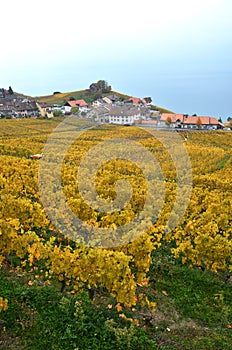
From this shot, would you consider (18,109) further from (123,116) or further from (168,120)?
(168,120)

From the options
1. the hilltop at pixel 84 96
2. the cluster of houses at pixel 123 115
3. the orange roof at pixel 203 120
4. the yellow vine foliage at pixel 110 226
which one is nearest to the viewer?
the yellow vine foliage at pixel 110 226

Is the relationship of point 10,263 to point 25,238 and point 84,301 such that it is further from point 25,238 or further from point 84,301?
point 84,301

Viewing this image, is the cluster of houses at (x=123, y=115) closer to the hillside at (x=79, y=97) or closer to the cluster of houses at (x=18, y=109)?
the cluster of houses at (x=18, y=109)

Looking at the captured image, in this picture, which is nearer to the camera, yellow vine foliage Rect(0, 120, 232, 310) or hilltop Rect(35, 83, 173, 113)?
yellow vine foliage Rect(0, 120, 232, 310)

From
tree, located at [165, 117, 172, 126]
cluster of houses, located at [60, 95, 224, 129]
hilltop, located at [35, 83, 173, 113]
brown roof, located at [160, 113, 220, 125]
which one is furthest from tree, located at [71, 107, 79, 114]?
tree, located at [165, 117, 172, 126]

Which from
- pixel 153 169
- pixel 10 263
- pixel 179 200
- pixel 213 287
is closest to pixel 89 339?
pixel 10 263

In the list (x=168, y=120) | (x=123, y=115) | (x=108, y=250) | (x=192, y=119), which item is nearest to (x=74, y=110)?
(x=123, y=115)

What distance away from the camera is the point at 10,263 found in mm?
13820

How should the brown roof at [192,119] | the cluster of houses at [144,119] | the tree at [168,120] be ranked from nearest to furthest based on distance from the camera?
1. the brown roof at [192,119]
2. the cluster of houses at [144,119]
3. the tree at [168,120]

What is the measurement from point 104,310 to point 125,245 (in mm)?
2550

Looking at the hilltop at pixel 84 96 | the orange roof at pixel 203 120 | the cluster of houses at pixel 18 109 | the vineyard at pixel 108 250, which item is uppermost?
the hilltop at pixel 84 96

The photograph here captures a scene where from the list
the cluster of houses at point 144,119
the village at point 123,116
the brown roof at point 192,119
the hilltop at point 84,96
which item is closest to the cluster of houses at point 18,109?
the village at point 123,116

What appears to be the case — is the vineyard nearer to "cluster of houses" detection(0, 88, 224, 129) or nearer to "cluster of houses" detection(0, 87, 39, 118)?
"cluster of houses" detection(0, 88, 224, 129)

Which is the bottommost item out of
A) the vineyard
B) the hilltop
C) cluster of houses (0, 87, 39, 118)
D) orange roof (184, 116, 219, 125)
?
the vineyard
